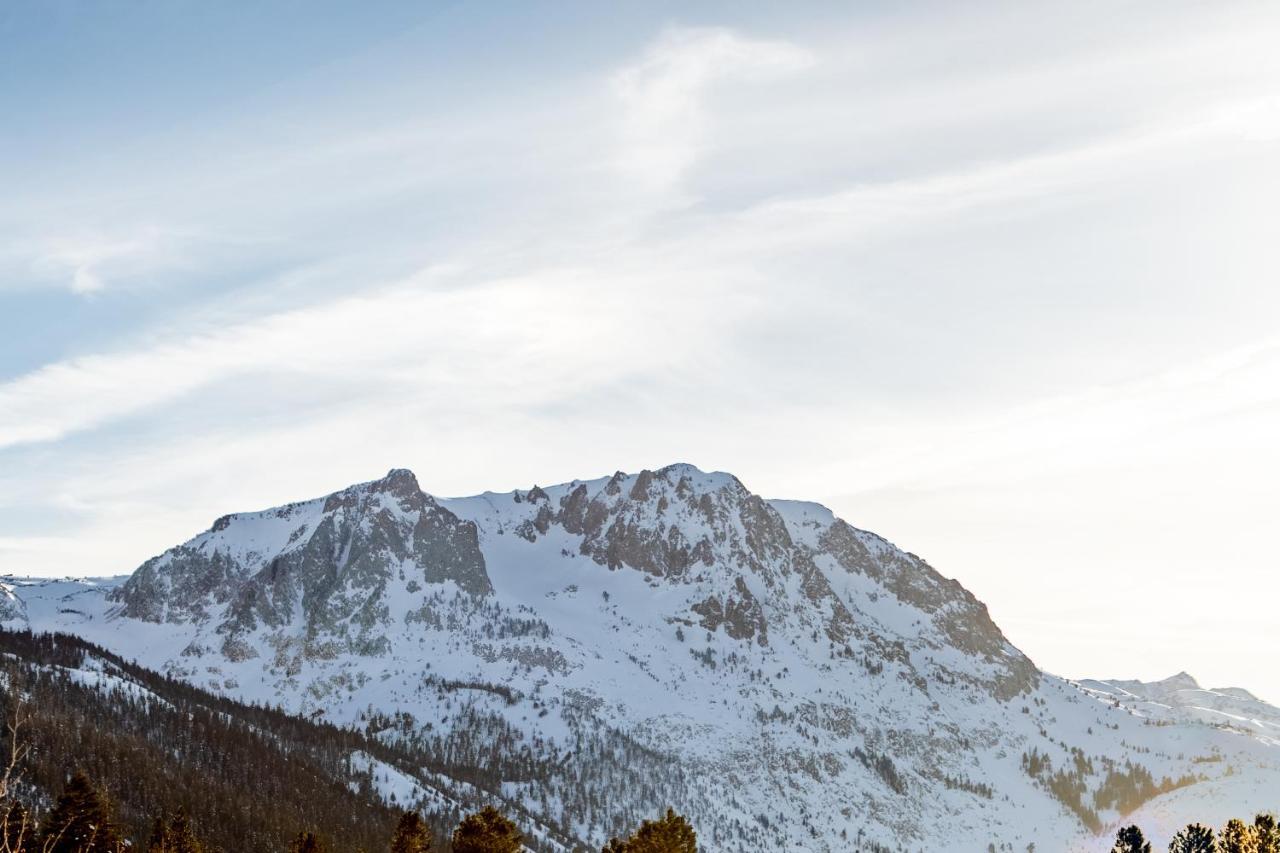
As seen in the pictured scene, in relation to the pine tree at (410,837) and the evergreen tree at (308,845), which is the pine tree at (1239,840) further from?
the evergreen tree at (308,845)

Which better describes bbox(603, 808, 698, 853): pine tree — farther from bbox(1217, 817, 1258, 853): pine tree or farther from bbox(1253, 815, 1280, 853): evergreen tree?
bbox(1253, 815, 1280, 853): evergreen tree

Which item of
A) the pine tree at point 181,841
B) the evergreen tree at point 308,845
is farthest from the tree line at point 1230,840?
the pine tree at point 181,841

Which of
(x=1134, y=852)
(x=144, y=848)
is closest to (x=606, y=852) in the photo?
(x=1134, y=852)

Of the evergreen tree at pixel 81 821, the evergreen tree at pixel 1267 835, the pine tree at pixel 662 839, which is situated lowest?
the evergreen tree at pixel 81 821

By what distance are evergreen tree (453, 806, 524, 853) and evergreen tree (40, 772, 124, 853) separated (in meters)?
22.5

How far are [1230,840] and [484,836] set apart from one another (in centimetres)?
4069

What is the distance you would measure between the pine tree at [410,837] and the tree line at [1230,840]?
39.9 m

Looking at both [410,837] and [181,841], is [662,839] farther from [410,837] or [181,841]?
[181,841]

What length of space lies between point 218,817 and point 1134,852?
A: 147901 millimetres

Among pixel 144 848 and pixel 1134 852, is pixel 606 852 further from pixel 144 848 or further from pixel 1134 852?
pixel 144 848

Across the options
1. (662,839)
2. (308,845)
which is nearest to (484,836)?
(662,839)

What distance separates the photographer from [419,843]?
7069 centimetres

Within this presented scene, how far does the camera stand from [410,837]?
7038 centimetres

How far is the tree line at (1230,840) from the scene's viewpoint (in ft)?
197
